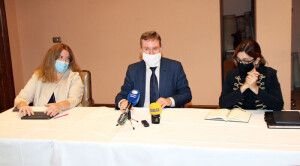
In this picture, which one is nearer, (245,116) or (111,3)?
(245,116)

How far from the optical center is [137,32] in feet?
16.2

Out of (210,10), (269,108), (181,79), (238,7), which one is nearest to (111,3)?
(210,10)

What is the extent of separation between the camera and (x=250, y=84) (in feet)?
6.68

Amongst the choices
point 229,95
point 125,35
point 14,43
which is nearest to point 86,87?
point 229,95

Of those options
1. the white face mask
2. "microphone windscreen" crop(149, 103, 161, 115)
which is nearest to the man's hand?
"microphone windscreen" crop(149, 103, 161, 115)

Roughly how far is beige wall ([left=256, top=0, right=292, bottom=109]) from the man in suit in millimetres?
2277

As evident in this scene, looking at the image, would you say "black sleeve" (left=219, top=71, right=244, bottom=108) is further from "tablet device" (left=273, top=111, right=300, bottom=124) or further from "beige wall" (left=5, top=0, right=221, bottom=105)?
"beige wall" (left=5, top=0, right=221, bottom=105)

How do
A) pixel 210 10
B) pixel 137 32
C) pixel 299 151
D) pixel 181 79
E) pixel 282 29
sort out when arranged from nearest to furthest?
pixel 299 151
pixel 181 79
pixel 282 29
pixel 210 10
pixel 137 32

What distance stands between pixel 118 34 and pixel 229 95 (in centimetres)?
335

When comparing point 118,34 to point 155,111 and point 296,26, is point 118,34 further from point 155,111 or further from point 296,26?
point 296,26

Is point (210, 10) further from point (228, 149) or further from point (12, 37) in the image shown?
point (12, 37)

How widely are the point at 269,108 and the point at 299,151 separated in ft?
2.78

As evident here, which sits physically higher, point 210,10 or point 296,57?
point 210,10

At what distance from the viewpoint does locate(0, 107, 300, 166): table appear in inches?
53.7
